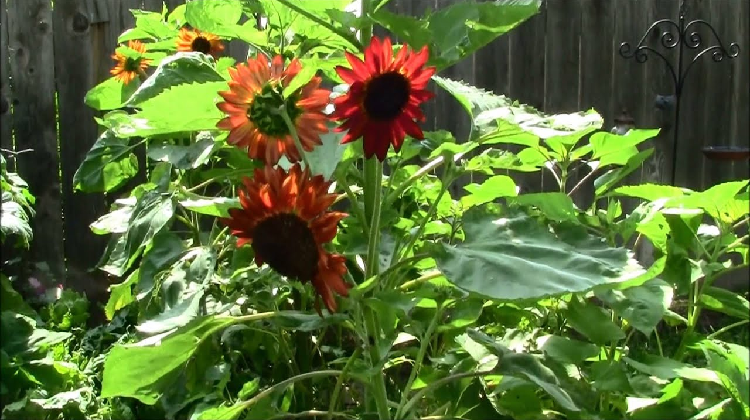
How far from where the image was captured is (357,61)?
0.95 m

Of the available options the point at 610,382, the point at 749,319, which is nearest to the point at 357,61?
the point at 610,382

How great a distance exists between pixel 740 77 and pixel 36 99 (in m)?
2.95

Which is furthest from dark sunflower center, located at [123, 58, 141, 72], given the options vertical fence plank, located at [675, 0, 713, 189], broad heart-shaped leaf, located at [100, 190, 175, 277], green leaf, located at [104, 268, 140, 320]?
vertical fence plank, located at [675, 0, 713, 189]

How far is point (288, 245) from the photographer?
3.07 feet

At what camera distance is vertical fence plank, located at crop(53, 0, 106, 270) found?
312cm

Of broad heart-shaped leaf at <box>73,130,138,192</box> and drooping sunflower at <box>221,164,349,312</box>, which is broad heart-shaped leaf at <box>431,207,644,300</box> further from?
broad heart-shaped leaf at <box>73,130,138,192</box>

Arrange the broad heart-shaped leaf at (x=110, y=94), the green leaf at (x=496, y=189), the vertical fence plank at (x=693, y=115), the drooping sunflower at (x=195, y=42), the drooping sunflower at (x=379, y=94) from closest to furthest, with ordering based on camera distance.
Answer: the drooping sunflower at (x=379, y=94), the green leaf at (x=496, y=189), the drooping sunflower at (x=195, y=42), the broad heart-shaped leaf at (x=110, y=94), the vertical fence plank at (x=693, y=115)

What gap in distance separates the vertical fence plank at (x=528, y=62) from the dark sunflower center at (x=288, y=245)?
267cm

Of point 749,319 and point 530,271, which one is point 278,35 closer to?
point 530,271

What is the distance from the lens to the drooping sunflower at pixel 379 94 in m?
0.95

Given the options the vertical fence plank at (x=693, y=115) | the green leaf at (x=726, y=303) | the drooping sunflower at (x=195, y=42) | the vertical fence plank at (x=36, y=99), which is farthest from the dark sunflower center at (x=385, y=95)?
the vertical fence plank at (x=693, y=115)

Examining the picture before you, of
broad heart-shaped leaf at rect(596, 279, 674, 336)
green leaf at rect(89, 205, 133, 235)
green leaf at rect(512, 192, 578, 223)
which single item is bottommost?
broad heart-shaped leaf at rect(596, 279, 674, 336)

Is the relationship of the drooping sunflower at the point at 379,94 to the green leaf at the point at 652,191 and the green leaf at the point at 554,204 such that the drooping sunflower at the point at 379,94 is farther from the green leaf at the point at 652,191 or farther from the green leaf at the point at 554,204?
the green leaf at the point at 652,191

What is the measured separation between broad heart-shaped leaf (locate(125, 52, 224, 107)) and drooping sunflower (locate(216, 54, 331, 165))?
14cm
